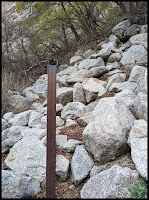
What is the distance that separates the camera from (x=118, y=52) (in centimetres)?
661

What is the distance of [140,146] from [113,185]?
1.90 ft

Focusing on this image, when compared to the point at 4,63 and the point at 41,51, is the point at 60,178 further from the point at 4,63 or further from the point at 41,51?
the point at 41,51

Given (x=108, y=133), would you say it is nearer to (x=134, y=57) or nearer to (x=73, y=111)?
(x=73, y=111)

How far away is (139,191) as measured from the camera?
1.71 meters

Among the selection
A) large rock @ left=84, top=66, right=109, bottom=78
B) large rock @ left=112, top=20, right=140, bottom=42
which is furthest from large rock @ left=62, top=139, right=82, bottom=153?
large rock @ left=112, top=20, right=140, bottom=42

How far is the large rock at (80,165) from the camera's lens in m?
2.34

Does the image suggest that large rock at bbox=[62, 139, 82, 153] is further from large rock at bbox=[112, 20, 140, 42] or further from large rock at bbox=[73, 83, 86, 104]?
large rock at bbox=[112, 20, 140, 42]

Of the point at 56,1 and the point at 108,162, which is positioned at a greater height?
the point at 56,1

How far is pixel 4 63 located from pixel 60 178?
748cm

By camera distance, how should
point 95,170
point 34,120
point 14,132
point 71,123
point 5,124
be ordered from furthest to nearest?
point 5,124 < point 34,120 < point 14,132 < point 71,123 < point 95,170

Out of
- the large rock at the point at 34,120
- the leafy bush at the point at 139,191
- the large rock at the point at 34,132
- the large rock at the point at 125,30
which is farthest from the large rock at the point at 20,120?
the large rock at the point at 125,30

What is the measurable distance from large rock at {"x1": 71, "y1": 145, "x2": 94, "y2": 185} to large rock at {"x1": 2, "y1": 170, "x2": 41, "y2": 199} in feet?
1.70

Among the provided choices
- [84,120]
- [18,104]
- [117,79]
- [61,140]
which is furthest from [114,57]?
[61,140]

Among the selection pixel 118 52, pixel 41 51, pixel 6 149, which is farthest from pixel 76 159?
pixel 41 51
